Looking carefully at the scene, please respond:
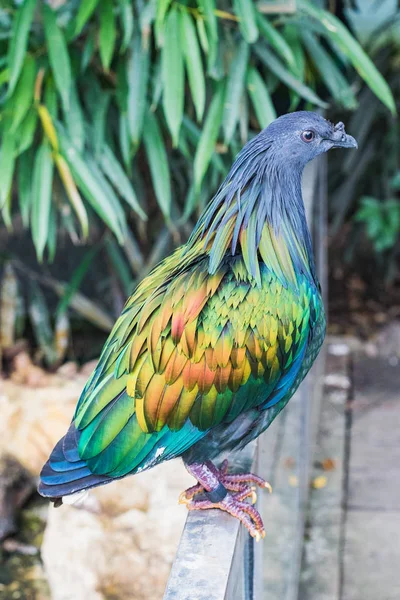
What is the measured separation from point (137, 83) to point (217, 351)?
5.53 ft

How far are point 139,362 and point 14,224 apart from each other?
2.76 meters

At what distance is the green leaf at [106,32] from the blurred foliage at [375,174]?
5.98 feet

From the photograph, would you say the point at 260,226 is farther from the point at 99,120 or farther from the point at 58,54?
the point at 99,120

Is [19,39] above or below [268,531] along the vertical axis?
above

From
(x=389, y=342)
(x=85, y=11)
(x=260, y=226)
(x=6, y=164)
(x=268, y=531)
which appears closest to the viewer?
(x=260, y=226)

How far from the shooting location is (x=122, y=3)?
3139 mm

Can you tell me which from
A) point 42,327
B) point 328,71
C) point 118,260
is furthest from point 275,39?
point 42,327

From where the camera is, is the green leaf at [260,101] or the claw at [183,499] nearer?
the claw at [183,499]

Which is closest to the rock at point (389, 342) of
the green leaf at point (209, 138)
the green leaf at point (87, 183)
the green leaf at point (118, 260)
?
the green leaf at point (118, 260)

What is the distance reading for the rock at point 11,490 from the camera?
336 centimetres

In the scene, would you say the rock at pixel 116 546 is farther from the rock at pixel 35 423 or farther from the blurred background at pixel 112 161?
the rock at pixel 35 423

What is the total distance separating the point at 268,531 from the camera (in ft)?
7.68

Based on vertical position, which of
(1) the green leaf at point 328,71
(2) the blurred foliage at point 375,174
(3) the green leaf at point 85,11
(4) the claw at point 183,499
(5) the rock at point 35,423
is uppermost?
(3) the green leaf at point 85,11

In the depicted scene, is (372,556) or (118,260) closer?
(372,556)
